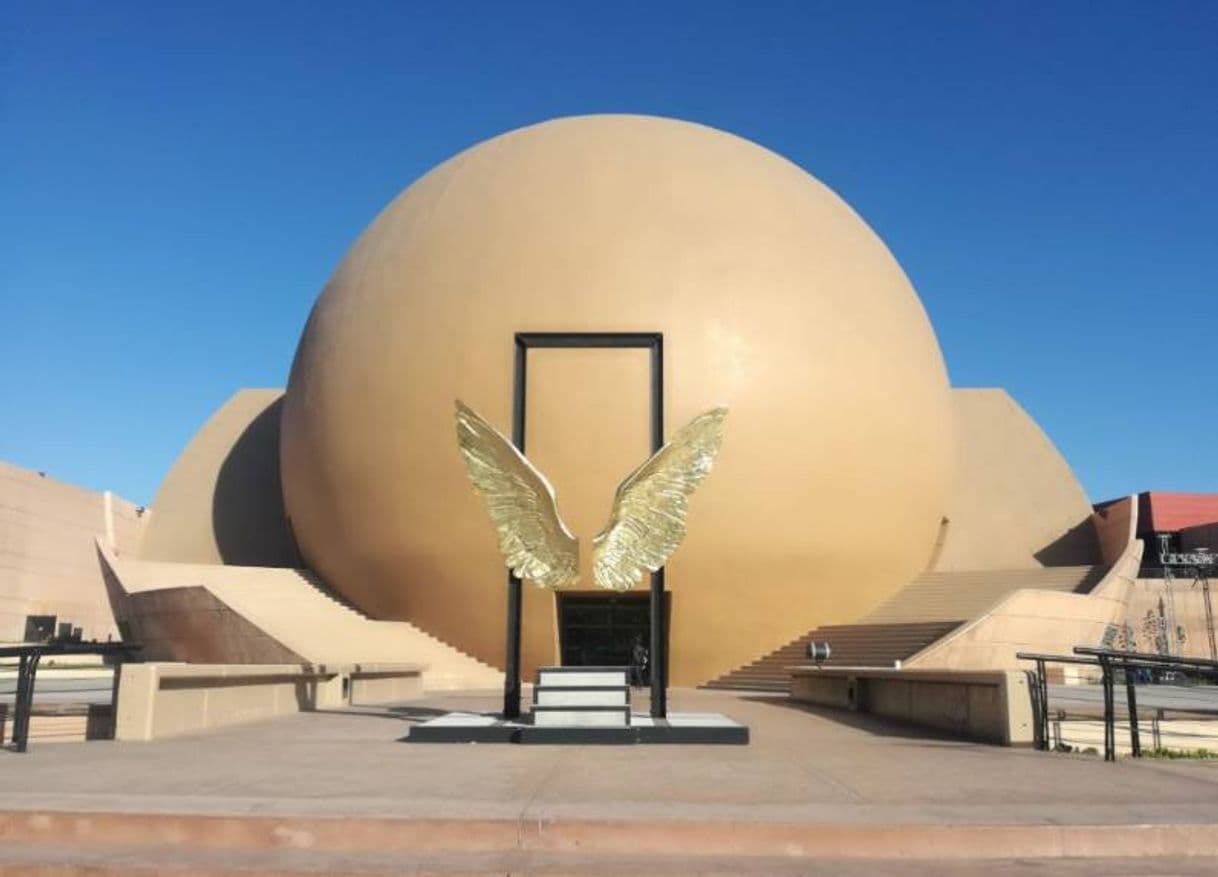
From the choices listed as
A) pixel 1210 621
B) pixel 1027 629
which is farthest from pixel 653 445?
pixel 1210 621

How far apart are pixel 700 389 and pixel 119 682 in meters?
13.6

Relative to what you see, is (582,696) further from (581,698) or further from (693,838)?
(693,838)

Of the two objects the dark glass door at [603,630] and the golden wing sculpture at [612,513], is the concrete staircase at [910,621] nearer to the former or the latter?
the dark glass door at [603,630]

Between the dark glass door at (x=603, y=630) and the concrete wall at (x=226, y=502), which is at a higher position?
the concrete wall at (x=226, y=502)

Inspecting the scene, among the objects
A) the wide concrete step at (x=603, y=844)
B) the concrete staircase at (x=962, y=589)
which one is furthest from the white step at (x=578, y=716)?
the concrete staircase at (x=962, y=589)

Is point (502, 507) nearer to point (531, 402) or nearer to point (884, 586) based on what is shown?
point (531, 402)

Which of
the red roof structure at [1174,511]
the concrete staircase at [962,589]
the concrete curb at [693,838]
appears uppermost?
the red roof structure at [1174,511]

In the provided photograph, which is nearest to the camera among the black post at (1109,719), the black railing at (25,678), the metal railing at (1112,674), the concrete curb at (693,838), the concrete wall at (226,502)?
the concrete curb at (693,838)

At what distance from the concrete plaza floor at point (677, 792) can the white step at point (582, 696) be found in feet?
2.37

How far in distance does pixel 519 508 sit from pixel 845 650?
12847 millimetres

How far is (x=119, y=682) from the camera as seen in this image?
10227 mm

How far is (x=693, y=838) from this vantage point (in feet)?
17.3

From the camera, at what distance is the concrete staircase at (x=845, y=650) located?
20.6 meters

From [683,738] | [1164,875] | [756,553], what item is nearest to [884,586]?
[756,553]
